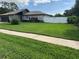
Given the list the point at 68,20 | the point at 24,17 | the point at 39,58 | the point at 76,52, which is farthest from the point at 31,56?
the point at 24,17

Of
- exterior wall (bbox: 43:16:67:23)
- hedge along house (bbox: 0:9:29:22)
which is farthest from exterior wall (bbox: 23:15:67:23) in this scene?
hedge along house (bbox: 0:9:29:22)

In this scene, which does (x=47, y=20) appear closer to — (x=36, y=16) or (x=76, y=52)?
(x=36, y=16)

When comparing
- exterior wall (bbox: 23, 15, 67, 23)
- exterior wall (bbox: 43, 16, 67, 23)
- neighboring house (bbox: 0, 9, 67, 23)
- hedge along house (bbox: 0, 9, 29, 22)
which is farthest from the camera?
hedge along house (bbox: 0, 9, 29, 22)

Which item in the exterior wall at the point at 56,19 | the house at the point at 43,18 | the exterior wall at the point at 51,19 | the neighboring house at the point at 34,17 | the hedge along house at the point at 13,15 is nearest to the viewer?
the exterior wall at the point at 56,19

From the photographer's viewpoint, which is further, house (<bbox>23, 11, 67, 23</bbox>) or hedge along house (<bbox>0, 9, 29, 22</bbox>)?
hedge along house (<bbox>0, 9, 29, 22</bbox>)

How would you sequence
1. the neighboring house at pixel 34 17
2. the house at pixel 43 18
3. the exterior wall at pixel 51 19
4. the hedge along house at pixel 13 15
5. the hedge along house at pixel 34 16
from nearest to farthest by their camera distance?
the exterior wall at pixel 51 19 < the house at pixel 43 18 < the neighboring house at pixel 34 17 < the hedge along house at pixel 34 16 < the hedge along house at pixel 13 15

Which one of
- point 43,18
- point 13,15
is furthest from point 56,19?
point 13,15

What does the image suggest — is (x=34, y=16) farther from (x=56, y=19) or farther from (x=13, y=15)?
(x=56, y=19)

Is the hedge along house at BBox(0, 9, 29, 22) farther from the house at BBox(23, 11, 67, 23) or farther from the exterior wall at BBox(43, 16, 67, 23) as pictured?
the exterior wall at BBox(43, 16, 67, 23)

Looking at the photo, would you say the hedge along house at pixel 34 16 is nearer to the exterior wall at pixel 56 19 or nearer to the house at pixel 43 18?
the house at pixel 43 18

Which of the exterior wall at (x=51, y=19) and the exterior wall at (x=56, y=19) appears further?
the exterior wall at (x=51, y=19)

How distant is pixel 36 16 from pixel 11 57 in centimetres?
4662

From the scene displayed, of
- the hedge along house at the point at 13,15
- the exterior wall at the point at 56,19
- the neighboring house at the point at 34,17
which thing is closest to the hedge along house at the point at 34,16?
the neighboring house at the point at 34,17

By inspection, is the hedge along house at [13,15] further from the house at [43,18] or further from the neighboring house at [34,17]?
the house at [43,18]
